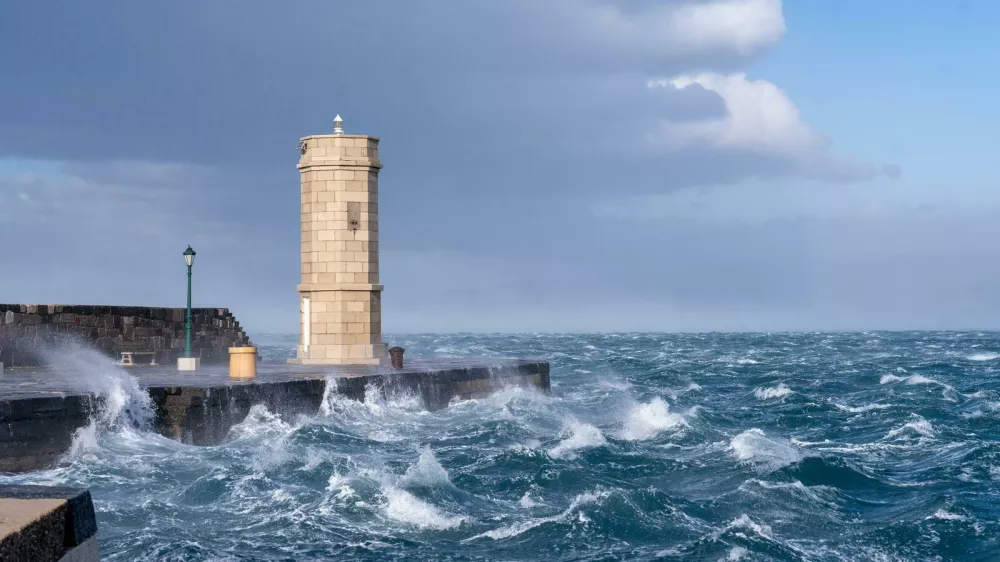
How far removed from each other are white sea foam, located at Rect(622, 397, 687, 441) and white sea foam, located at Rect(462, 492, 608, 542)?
6.49 meters

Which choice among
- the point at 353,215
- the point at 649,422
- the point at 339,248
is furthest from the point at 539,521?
the point at 353,215

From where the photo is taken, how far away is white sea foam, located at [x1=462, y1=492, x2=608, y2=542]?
1132 centimetres

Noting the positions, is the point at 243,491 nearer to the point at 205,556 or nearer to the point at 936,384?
the point at 205,556

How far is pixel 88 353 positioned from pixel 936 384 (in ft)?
75.8

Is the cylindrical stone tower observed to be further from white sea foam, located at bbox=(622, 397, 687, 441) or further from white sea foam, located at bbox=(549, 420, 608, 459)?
white sea foam, located at bbox=(549, 420, 608, 459)

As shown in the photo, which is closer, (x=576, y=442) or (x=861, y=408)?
(x=576, y=442)

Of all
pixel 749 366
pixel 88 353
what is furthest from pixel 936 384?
pixel 88 353

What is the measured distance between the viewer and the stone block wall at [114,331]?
22.7 meters

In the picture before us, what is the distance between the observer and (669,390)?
33.0 meters

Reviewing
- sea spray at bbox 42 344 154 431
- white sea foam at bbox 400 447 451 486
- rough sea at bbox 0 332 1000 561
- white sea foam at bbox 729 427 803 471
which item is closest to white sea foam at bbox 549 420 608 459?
rough sea at bbox 0 332 1000 561

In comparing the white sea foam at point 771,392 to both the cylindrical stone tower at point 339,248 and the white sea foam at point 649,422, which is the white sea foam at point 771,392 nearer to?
the white sea foam at point 649,422

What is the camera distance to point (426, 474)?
14055mm

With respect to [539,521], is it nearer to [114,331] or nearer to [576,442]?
[576,442]

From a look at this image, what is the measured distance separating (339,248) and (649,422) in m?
8.98
